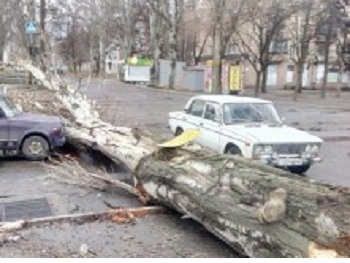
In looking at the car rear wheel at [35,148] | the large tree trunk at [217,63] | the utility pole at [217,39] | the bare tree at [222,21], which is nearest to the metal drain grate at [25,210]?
the car rear wheel at [35,148]

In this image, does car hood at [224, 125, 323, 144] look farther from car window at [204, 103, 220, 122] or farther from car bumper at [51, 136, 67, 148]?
car bumper at [51, 136, 67, 148]

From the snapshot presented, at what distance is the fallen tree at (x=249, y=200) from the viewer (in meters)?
4.99

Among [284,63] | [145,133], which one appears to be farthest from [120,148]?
[284,63]

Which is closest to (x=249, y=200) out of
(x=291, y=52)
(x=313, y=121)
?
(x=313, y=121)

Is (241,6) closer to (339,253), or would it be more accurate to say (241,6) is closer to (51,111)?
(51,111)

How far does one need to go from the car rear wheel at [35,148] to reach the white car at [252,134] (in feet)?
10.9

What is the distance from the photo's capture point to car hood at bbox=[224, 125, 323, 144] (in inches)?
411

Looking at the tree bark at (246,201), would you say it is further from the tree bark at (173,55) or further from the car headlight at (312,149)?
the tree bark at (173,55)

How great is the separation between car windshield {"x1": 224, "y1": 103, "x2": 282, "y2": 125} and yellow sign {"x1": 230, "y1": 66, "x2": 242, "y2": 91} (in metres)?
27.2

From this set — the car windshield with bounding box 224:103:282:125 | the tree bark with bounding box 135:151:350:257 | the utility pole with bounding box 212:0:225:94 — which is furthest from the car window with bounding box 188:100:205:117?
the utility pole with bounding box 212:0:225:94

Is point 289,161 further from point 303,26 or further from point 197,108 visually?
point 303,26

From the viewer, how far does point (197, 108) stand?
13016 millimetres

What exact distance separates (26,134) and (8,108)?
28.5 inches

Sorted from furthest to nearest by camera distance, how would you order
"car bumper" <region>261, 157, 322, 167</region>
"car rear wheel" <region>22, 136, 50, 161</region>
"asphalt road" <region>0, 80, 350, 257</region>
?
1. "car rear wheel" <region>22, 136, 50, 161</region>
2. "car bumper" <region>261, 157, 322, 167</region>
3. "asphalt road" <region>0, 80, 350, 257</region>
